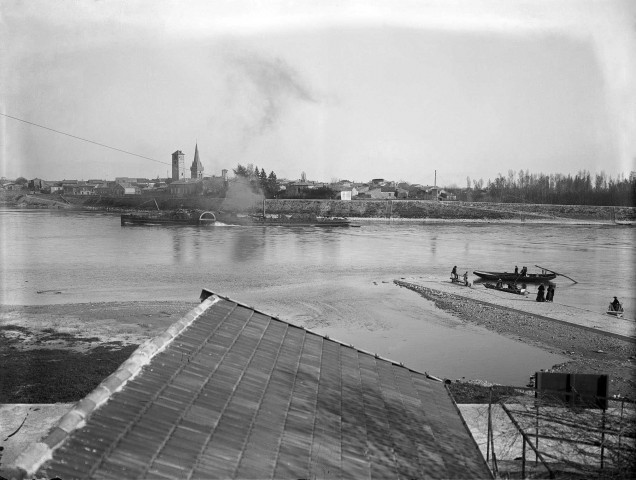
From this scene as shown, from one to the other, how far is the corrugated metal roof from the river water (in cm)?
451

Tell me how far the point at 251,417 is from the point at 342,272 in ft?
50.4

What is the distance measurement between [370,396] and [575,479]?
140 cm

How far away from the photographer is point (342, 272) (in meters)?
18.0

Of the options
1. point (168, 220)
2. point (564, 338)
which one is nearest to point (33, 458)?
point (564, 338)

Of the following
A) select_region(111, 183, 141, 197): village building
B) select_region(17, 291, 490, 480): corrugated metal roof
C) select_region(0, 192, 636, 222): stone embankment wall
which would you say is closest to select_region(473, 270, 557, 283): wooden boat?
select_region(17, 291, 490, 480): corrugated metal roof

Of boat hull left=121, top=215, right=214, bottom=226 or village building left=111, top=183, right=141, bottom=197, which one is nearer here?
boat hull left=121, top=215, right=214, bottom=226

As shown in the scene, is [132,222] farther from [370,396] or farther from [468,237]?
[370,396]

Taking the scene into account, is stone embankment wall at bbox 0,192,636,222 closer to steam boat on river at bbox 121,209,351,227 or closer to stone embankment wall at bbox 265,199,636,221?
stone embankment wall at bbox 265,199,636,221

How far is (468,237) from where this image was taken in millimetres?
31344

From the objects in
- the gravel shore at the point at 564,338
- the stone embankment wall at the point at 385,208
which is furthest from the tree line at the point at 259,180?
the gravel shore at the point at 564,338

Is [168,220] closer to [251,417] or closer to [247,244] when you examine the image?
[247,244]

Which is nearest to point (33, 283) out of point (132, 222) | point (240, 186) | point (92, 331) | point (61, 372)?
point (92, 331)

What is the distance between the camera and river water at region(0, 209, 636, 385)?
9.50 metres

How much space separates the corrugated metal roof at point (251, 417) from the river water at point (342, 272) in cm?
451
